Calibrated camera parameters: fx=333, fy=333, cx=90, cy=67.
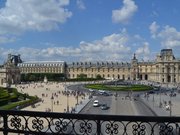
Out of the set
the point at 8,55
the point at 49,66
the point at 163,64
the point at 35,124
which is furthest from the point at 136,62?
the point at 35,124

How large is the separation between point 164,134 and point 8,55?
131m

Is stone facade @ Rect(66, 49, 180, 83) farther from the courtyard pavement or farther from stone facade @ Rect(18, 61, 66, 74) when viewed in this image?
the courtyard pavement

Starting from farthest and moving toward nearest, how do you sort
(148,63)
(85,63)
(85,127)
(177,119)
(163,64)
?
(85,63) → (148,63) → (163,64) → (85,127) → (177,119)


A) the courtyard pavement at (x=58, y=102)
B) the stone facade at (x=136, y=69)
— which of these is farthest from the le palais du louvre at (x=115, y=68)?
the courtyard pavement at (x=58, y=102)

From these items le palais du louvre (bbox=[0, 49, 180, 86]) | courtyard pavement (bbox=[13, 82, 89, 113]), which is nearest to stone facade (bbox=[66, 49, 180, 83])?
le palais du louvre (bbox=[0, 49, 180, 86])

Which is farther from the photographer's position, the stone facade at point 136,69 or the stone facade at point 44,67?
the stone facade at point 44,67

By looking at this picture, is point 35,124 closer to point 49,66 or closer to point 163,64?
point 163,64

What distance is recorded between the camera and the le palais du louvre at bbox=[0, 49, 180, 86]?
119m

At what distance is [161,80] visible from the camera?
399ft

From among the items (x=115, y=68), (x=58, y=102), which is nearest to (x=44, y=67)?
(x=115, y=68)

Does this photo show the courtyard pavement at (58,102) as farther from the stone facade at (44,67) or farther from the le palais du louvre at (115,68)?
the stone facade at (44,67)

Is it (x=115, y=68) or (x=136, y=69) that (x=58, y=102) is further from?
(x=115, y=68)

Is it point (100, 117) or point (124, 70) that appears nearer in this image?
point (100, 117)

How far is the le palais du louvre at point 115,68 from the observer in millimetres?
118812
